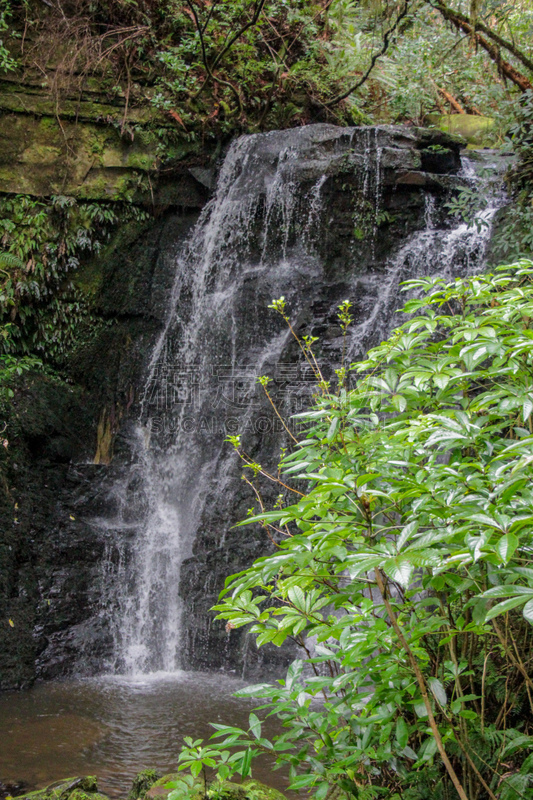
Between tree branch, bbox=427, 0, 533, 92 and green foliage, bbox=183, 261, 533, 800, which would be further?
tree branch, bbox=427, 0, 533, 92

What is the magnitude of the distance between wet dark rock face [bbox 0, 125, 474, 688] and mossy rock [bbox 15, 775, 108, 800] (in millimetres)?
2458

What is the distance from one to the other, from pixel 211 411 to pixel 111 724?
3411 mm

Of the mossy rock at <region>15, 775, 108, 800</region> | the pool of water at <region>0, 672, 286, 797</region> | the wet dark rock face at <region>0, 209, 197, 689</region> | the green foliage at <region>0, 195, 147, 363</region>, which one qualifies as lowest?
the pool of water at <region>0, 672, 286, 797</region>

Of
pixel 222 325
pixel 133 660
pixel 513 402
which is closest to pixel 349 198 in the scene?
pixel 222 325

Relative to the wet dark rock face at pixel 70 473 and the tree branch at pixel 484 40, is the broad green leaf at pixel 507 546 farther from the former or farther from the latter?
the tree branch at pixel 484 40

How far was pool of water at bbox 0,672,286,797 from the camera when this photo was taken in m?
3.92

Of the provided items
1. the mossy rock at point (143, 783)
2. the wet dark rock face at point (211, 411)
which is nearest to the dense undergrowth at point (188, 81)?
the wet dark rock face at point (211, 411)

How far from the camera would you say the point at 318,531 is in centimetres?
161

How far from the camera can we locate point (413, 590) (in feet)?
5.81

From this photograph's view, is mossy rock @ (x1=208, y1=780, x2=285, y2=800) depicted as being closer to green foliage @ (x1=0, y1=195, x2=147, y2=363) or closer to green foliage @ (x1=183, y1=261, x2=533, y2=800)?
green foliage @ (x1=183, y1=261, x2=533, y2=800)

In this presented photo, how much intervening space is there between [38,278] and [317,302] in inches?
133

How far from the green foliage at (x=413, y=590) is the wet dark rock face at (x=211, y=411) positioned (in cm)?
403

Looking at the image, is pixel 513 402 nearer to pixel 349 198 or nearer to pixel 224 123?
pixel 349 198

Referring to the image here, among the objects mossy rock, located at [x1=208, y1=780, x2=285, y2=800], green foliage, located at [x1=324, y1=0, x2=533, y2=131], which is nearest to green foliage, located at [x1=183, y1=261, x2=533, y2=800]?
mossy rock, located at [x1=208, y1=780, x2=285, y2=800]
